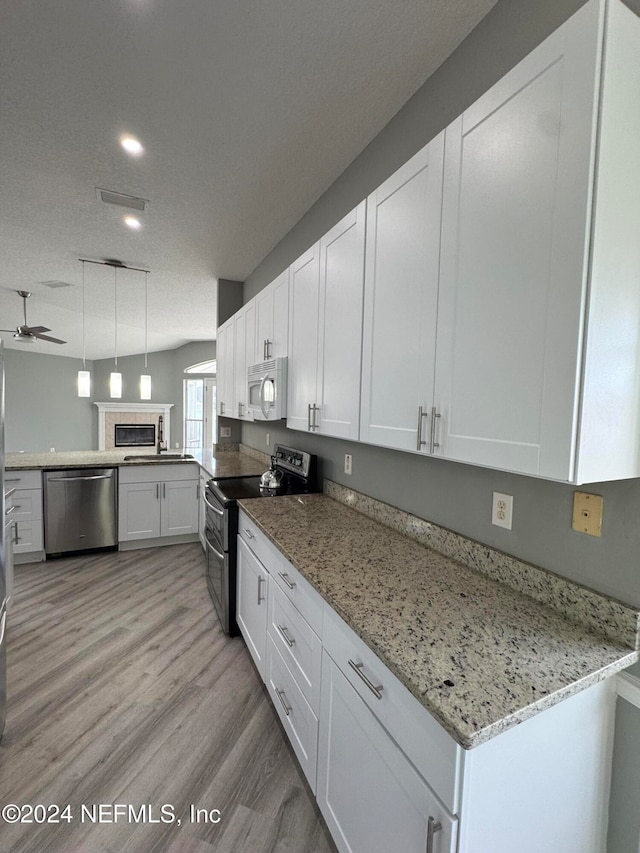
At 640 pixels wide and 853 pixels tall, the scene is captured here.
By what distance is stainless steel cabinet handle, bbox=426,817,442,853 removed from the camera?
78 centimetres

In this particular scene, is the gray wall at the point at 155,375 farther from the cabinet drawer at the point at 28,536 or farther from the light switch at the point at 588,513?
the light switch at the point at 588,513

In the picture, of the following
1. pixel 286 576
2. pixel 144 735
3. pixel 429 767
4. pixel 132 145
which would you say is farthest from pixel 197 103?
pixel 144 735

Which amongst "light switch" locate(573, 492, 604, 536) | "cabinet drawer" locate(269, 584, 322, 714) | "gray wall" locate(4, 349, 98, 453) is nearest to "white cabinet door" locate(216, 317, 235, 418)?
"cabinet drawer" locate(269, 584, 322, 714)

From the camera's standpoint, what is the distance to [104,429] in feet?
30.1

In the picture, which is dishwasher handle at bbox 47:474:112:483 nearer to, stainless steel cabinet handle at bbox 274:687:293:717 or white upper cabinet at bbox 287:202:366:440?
white upper cabinet at bbox 287:202:366:440

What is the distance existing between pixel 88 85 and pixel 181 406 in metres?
8.26

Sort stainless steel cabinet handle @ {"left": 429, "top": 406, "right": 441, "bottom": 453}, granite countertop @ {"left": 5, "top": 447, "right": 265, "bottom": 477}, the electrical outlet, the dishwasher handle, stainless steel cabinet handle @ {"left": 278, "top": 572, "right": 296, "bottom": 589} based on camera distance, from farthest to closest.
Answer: the dishwasher handle, granite countertop @ {"left": 5, "top": 447, "right": 265, "bottom": 477}, stainless steel cabinet handle @ {"left": 278, "top": 572, "right": 296, "bottom": 589}, the electrical outlet, stainless steel cabinet handle @ {"left": 429, "top": 406, "right": 441, "bottom": 453}

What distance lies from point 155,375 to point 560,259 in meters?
9.64

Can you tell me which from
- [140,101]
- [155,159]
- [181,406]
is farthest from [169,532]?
[181,406]

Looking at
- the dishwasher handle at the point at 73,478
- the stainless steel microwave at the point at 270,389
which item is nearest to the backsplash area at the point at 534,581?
the stainless steel microwave at the point at 270,389

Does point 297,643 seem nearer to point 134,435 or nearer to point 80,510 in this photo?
point 80,510

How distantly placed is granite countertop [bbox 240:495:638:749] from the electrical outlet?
0.20 metres

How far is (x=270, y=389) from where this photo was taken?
8.34ft

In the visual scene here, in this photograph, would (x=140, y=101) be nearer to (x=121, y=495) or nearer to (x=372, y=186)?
(x=372, y=186)
